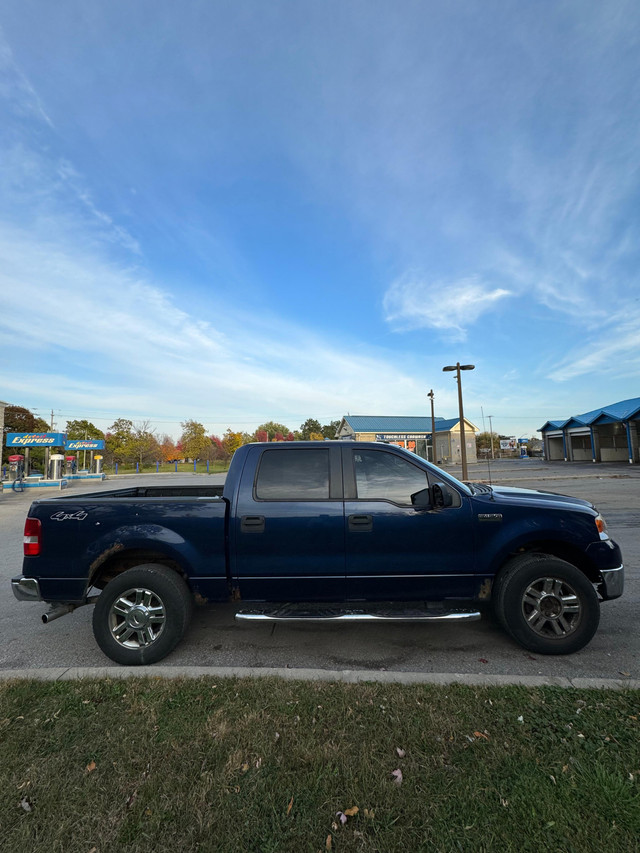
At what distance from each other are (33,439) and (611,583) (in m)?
36.6

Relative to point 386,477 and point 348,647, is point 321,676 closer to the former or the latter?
point 348,647

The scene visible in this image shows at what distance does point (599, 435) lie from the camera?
44.7 metres

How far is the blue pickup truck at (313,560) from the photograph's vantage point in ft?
11.9

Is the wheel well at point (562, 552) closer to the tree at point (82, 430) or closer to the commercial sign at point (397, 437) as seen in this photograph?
the commercial sign at point (397, 437)

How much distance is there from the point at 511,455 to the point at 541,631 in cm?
→ 8844

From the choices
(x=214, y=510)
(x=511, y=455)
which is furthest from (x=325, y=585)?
(x=511, y=455)

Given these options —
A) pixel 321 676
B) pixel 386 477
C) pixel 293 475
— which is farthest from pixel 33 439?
pixel 321 676

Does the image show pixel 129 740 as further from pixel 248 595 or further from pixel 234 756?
pixel 248 595

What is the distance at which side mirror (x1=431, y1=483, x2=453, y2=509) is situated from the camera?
12.0 ft

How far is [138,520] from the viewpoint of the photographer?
3705mm

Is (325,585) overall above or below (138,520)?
below

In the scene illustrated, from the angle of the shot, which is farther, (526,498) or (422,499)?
(526,498)

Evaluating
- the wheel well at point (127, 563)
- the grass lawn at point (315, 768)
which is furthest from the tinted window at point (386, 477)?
the wheel well at point (127, 563)

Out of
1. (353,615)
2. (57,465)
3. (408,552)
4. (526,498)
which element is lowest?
(353,615)
